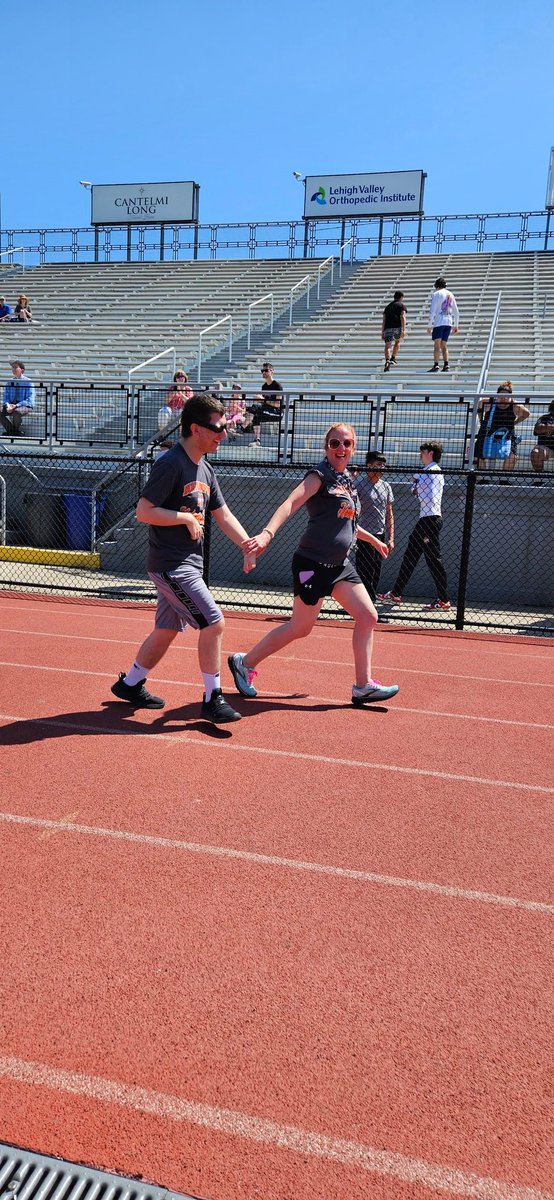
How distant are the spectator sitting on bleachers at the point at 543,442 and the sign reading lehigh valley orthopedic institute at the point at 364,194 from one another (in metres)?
24.3

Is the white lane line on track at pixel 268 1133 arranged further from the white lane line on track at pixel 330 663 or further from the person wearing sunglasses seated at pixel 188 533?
the white lane line on track at pixel 330 663

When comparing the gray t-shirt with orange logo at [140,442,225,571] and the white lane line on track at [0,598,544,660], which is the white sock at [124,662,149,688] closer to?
the gray t-shirt with orange logo at [140,442,225,571]

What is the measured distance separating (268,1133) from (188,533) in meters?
3.78

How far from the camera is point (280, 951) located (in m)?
3.29

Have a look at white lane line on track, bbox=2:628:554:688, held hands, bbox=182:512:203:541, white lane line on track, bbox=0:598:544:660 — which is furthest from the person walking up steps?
→ held hands, bbox=182:512:203:541

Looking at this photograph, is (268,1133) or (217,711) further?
(217,711)

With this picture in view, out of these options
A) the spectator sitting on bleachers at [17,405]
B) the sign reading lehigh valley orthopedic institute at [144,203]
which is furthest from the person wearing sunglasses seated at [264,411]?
the sign reading lehigh valley orthopedic institute at [144,203]

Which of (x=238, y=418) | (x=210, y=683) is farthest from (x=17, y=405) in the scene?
(x=210, y=683)

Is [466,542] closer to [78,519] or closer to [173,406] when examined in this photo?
[173,406]

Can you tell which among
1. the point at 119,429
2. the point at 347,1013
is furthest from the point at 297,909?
the point at 119,429

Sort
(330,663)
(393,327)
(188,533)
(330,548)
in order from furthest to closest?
(393,327)
(330,663)
(330,548)
(188,533)

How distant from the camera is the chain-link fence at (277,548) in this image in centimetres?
1173

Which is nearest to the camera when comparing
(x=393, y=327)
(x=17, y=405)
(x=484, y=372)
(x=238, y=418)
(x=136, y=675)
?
(x=136, y=675)

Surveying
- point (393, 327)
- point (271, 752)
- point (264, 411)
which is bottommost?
point (271, 752)
